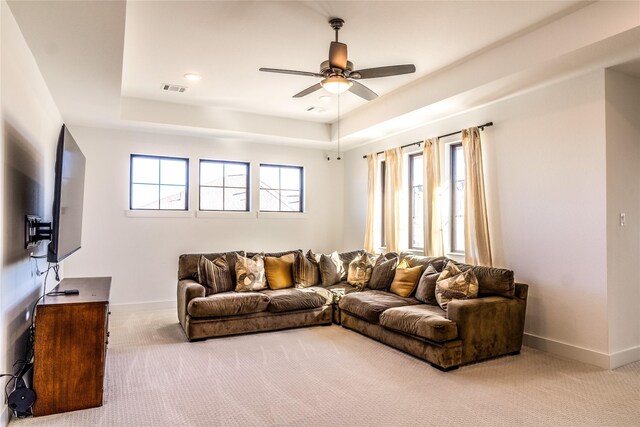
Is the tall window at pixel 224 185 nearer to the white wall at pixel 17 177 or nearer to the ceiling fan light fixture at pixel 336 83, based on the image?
the white wall at pixel 17 177

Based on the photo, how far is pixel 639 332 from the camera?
3.81 m

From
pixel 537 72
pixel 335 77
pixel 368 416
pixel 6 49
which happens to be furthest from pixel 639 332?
pixel 6 49

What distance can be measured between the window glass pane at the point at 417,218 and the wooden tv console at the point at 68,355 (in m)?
4.11

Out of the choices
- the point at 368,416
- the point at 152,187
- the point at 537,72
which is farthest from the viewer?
the point at 152,187

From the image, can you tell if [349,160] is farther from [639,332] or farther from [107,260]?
[639,332]

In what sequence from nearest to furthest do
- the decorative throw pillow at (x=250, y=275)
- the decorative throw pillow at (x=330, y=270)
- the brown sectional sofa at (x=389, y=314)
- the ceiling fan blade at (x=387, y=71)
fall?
the ceiling fan blade at (x=387, y=71) < the brown sectional sofa at (x=389, y=314) < the decorative throw pillow at (x=250, y=275) < the decorative throw pillow at (x=330, y=270)

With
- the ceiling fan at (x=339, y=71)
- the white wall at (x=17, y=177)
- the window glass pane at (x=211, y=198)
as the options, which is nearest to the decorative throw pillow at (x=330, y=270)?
the window glass pane at (x=211, y=198)

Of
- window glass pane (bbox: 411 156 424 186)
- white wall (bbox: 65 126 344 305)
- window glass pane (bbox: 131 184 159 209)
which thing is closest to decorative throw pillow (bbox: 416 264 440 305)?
window glass pane (bbox: 411 156 424 186)

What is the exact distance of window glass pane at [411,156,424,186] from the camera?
19.1 feet

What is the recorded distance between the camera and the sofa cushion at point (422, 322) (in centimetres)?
349

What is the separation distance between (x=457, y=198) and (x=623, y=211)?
69.7 inches

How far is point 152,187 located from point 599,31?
5450mm

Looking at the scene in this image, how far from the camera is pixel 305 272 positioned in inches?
215

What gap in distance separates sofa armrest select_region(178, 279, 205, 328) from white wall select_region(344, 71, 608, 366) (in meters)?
3.22
